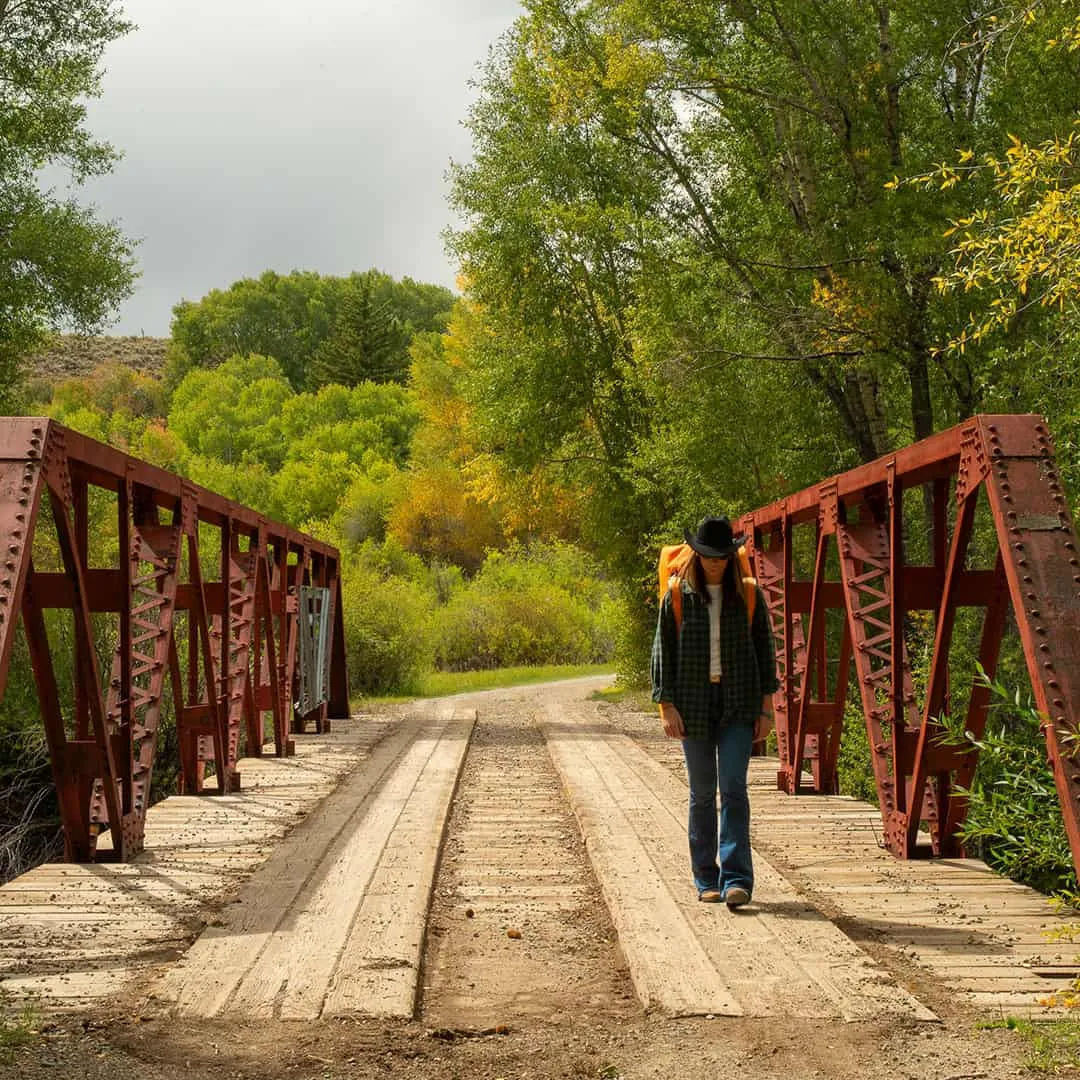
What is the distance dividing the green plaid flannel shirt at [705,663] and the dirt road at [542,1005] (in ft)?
2.96

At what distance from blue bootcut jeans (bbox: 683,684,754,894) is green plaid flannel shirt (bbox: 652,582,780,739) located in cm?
7

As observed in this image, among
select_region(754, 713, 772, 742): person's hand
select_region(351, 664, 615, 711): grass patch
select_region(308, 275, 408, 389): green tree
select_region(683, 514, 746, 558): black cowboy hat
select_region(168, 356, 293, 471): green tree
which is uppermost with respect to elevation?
select_region(308, 275, 408, 389): green tree

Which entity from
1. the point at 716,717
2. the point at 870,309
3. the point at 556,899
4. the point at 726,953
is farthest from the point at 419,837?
the point at 870,309

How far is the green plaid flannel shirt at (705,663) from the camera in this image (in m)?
6.32

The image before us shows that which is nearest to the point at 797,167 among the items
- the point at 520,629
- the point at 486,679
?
the point at 486,679

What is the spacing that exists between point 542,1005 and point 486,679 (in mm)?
28632

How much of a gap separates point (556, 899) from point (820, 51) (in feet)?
42.4

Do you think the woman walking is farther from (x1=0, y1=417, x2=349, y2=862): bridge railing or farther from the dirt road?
(x1=0, y1=417, x2=349, y2=862): bridge railing

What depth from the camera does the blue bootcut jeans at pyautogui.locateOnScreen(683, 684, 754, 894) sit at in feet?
20.5

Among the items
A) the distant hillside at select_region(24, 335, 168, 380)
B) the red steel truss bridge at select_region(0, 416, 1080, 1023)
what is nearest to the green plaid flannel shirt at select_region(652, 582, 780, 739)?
the red steel truss bridge at select_region(0, 416, 1080, 1023)

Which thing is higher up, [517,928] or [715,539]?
[715,539]

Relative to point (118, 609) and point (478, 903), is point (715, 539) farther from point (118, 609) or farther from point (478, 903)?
point (118, 609)

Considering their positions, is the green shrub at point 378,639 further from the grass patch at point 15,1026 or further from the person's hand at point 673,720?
the grass patch at point 15,1026

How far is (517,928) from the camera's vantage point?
6.04 m
